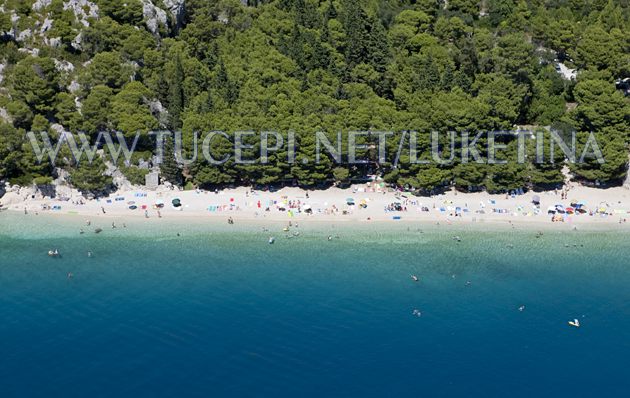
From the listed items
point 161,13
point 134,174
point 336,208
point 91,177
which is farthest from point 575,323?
point 161,13

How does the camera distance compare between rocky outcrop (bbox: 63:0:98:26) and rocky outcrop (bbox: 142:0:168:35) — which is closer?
rocky outcrop (bbox: 63:0:98:26)

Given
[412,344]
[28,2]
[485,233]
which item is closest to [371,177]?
[485,233]

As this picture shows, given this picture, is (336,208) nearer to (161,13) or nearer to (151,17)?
(151,17)

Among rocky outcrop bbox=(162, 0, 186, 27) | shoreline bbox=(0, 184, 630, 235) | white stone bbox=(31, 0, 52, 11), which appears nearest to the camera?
shoreline bbox=(0, 184, 630, 235)

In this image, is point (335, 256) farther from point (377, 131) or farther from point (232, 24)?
point (232, 24)

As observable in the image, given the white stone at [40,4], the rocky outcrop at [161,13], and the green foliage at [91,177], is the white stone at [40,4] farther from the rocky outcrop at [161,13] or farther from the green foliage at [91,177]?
the green foliage at [91,177]

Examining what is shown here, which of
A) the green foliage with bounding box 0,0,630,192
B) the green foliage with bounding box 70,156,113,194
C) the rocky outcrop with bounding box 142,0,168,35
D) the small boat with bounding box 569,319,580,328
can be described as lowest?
the small boat with bounding box 569,319,580,328

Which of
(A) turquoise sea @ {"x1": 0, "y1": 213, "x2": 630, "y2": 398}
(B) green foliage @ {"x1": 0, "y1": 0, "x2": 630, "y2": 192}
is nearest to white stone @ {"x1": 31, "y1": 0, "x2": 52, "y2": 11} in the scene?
(B) green foliage @ {"x1": 0, "y1": 0, "x2": 630, "y2": 192}

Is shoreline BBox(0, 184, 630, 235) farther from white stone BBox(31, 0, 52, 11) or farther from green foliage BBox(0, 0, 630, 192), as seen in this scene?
white stone BBox(31, 0, 52, 11)
